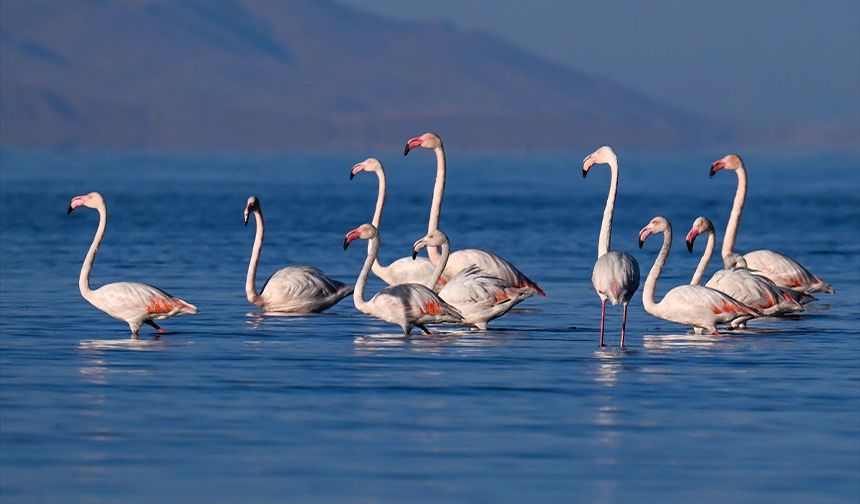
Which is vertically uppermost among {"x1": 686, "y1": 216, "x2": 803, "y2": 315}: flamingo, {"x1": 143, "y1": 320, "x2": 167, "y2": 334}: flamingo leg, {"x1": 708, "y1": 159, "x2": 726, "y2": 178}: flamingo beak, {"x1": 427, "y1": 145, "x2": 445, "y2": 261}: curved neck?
{"x1": 708, "y1": 159, "x2": 726, "y2": 178}: flamingo beak

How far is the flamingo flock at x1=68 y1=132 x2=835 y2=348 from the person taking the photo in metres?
14.4

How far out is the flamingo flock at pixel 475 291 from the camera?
14375mm

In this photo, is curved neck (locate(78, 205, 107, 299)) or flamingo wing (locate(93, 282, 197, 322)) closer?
flamingo wing (locate(93, 282, 197, 322))

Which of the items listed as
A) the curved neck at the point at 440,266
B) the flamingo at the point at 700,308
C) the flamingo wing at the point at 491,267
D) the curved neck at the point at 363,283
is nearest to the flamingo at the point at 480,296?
the flamingo wing at the point at 491,267

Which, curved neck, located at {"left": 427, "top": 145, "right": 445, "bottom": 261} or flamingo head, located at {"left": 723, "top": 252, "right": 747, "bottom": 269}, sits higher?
curved neck, located at {"left": 427, "top": 145, "right": 445, "bottom": 261}

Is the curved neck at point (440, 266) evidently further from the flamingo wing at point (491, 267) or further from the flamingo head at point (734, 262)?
the flamingo head at point (734, 262)

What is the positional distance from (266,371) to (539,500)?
14.5 ft

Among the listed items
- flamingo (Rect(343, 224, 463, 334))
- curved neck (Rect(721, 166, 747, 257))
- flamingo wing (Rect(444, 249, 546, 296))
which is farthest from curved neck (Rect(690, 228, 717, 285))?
flamingo (Rect(343, 224, 463, 334))

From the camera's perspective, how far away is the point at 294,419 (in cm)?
1042

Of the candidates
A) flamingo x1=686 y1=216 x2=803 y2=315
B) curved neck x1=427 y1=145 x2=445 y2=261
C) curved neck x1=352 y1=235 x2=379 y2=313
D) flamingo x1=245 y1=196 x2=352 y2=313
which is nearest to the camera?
curved neck x1=352 y1=235 x2=379 y2=313

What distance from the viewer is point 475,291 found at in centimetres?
1485

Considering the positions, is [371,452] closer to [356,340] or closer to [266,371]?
[266,371]

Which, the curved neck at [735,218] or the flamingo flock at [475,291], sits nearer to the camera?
the flamingo flock at [475,291]

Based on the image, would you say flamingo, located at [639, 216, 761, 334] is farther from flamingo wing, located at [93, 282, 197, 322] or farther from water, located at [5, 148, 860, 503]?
flamingo wing, located at [93, 282, 197, 322]
